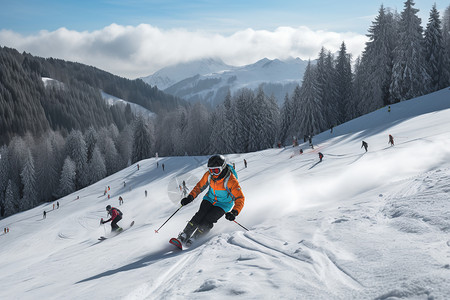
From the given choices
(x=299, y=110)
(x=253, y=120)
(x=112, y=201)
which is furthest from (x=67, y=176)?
(x=299, y=110)

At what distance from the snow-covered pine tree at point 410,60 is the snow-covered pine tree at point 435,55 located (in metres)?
1.17

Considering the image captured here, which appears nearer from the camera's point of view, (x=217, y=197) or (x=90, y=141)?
(x=217, y=197)

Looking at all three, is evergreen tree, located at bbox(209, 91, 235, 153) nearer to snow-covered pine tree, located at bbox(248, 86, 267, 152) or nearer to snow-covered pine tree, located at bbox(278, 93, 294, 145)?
snow-covered pine tree, located at bbox(248, 86, 267, 152)

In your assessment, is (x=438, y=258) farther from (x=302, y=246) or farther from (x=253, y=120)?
(x=253, y=120)

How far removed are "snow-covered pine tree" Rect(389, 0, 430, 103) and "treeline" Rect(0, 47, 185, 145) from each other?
9178 centimetres

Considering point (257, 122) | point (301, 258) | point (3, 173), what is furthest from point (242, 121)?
point (3, 173)

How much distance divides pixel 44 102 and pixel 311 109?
132611 mm

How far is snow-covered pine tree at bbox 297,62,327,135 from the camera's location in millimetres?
43678

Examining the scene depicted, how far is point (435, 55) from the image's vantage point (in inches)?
1502

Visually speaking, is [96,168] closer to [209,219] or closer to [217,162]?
[209,219]

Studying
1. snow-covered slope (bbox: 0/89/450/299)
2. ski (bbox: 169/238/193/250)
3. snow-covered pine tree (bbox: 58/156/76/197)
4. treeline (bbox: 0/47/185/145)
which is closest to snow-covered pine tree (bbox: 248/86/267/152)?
snow-covered slope (bbox: 0/89/450/299)

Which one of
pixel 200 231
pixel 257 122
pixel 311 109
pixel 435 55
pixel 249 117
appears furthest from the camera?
pixel 249 117

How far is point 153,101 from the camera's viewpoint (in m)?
195

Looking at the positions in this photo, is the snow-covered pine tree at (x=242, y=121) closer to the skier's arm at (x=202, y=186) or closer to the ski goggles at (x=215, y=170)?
the skier's arm at (x=202, y=186)
